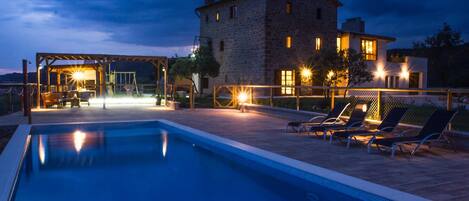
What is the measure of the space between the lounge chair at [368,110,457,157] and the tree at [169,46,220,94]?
20.4 meters

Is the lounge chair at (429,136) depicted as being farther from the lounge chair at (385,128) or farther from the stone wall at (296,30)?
the stone wall at (296,30)

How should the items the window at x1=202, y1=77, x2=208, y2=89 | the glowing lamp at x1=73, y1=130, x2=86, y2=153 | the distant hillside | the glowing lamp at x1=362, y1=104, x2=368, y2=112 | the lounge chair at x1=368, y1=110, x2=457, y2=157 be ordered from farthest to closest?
the distant hillside
the window at x1=202, y1=77, x2=208, y2=89
the glowing lamp at x1=73, y1=130, x2=86, y2=153
the glowing lamp at x1=362, y1=104, x2=368, y2=112
the lounge chair at x1=368, y1=110, x2=457, y2=157

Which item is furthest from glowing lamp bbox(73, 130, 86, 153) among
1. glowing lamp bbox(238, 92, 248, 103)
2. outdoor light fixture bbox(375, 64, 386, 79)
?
outdoor light fixture bbox(375, 64, 386, 79)

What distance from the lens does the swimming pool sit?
5.48m

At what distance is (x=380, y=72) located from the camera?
2983 cm

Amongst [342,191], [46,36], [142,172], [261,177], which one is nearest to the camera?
[342,191]

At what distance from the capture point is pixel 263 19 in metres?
24.1

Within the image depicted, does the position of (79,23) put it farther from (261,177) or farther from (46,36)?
(261,177)

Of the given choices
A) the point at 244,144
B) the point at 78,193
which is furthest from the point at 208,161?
the point at 78,193

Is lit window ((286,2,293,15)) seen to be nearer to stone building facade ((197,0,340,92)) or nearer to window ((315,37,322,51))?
stone building facade ((197,0,340,92))

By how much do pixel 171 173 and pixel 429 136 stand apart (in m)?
4.47

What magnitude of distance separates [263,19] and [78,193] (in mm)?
19772

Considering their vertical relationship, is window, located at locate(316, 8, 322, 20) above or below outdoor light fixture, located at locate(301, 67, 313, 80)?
above

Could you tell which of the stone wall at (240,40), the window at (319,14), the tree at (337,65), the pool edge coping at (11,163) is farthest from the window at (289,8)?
the pool edge coping at (11,163)
